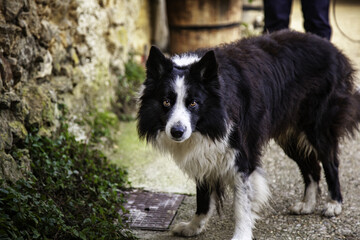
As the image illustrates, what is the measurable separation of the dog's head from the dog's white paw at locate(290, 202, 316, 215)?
3.71 ft

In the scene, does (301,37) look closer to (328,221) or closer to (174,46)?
(328,221)

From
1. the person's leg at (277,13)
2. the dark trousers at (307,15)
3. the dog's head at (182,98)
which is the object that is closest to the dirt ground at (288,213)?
the dog's head at (182,98)

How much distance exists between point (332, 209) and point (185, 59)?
166 centimetres

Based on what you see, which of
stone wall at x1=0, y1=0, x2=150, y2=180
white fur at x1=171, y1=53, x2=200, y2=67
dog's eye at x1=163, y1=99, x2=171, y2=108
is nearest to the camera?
dog's eye at x1=163, y1=99, x2=171, y2=108

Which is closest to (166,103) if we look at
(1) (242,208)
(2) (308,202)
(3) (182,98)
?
(3) (182,98)

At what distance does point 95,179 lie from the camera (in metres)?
4.09

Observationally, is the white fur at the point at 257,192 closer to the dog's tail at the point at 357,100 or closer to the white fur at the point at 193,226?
the white fur at the point at 193,226

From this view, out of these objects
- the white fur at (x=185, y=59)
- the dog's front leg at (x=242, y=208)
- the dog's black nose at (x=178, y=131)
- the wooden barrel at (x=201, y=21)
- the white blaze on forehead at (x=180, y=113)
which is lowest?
the dog's front leg at (x=242, y=208)

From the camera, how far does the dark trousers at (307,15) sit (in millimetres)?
5219

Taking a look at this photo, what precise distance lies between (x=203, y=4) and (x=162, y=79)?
427cm

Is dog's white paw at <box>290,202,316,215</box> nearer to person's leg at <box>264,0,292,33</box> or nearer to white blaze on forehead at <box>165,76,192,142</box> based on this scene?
white blaze on forehead at <box>165,76,192,142</box>

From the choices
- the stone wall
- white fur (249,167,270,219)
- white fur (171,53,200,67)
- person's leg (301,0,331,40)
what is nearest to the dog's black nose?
white fur (171,53,200,67)

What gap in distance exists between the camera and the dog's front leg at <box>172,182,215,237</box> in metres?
3.67

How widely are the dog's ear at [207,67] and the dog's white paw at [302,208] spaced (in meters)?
1.43
